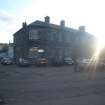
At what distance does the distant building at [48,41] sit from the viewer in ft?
147

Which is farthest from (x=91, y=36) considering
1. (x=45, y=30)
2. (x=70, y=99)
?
(x=70, y=99)

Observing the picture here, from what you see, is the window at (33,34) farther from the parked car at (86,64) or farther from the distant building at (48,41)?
the parked car at (86,64)

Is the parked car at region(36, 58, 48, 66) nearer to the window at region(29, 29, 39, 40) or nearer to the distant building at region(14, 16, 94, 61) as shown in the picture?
the distant building at region(14, 16, 94, 61)

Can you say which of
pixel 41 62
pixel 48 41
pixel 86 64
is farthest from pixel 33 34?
pixel 86 64

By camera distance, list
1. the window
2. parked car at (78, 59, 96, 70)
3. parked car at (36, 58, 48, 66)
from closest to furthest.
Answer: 1. parked car at (78, 59, 96, 70)
2. parked car at (36, 58, 48, 66)
3. the window

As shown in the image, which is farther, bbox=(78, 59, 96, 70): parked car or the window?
the window

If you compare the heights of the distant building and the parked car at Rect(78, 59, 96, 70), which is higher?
the distant building

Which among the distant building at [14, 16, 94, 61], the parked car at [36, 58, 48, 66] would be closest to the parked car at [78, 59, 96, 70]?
the parked car at [36, 58, 48, 66]

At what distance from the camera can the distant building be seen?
4482 centimetres

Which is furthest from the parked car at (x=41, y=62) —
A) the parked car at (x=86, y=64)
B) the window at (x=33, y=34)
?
the parked car at (x=86, y=64)

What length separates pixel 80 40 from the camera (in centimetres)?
5312

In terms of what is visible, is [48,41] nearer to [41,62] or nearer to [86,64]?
[41,62]

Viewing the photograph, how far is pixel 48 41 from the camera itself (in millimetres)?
45781

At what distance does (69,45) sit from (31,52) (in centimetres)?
932
